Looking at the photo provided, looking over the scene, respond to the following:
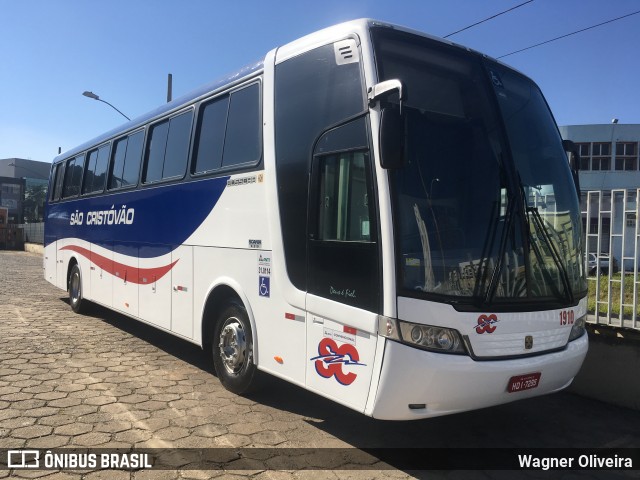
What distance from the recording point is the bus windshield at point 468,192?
3.58 metres

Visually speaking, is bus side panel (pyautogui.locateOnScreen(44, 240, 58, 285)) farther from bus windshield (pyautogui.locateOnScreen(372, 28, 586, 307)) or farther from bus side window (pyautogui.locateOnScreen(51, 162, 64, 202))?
bus windshield (pyautogui.locateOnScreen(372, 28, 586, 307))

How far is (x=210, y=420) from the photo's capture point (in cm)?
466

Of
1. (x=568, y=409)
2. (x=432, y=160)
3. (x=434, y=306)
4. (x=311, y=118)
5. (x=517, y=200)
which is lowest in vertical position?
(x=568, y=409)

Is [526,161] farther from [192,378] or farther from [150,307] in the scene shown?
[150,307]

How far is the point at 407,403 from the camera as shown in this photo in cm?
350

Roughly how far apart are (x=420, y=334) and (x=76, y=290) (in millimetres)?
8802

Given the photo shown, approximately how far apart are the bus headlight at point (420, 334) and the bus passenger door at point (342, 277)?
0.38 feet

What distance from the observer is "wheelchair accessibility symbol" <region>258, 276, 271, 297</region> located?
4.75 meters

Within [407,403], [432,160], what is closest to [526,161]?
[432,160]

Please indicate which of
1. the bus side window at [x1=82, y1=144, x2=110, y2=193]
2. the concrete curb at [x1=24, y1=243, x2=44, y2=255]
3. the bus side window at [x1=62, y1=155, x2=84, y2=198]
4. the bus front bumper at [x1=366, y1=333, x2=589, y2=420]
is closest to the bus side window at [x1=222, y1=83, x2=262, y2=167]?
the bus front bumper at [x1=366, y1=333, x2=589, y2=420]

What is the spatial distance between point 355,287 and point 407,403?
87cm

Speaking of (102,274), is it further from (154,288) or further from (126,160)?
(154,288)

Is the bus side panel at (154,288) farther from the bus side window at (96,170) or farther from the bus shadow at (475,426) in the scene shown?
the bus side window at (96,170)

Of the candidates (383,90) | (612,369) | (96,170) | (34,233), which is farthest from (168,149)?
(34,233)
